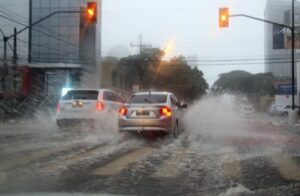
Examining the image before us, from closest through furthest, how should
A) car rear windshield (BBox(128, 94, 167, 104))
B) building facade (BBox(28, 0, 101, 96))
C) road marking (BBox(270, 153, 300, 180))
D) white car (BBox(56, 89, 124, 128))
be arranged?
road marking (BBox(270, 153, 300, 180)), car rear windshield (BBox(128, 94, 167, 104)), white car (BBox(56, 89, 124, 128)), building facade (BBox(28, 0, 101, 96))

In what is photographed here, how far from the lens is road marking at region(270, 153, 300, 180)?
8.91 metres

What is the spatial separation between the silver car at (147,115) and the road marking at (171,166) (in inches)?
133

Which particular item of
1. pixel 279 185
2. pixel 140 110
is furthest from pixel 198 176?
pixel 140 110

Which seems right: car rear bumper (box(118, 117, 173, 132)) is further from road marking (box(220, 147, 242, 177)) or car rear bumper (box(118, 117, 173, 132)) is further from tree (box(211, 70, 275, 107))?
tree (box(211, 70, 275, 107))

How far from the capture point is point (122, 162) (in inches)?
407

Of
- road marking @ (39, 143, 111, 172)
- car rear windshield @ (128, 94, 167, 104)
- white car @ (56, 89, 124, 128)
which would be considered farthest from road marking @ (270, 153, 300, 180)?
white car @ (56, 89, 124, 128)

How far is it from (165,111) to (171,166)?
19.1 ft

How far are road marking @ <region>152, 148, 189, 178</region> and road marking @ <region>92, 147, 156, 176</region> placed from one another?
0.67m

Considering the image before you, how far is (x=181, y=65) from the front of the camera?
7500cm

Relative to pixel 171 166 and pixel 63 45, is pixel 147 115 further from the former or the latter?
pixel 63 45

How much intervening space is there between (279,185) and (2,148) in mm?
7216

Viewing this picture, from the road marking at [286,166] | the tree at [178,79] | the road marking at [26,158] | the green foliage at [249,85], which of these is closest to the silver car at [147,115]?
the road marking at [26,158]

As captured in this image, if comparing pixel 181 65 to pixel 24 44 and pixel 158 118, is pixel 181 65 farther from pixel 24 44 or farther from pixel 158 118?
pixel 158 118

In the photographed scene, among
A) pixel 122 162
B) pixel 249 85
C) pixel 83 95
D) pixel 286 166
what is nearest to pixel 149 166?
pixel 122 162
